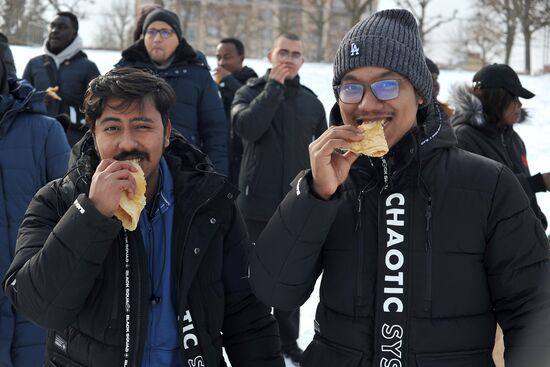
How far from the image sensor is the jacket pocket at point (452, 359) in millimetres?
2000

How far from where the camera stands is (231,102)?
702cm

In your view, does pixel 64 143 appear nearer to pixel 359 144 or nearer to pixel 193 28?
pixel 359 144

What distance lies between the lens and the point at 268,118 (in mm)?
5301

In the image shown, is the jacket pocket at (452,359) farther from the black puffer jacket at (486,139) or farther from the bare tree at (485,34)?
the bare tree at (485,34)

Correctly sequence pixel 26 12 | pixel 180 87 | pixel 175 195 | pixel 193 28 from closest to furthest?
pixel 175 195
pixel 180 87
pixel 26 12
pixel 193 28

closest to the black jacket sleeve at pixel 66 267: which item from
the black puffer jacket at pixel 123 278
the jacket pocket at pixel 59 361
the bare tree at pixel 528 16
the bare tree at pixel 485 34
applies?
the black puffer jacket at pixel 123 278

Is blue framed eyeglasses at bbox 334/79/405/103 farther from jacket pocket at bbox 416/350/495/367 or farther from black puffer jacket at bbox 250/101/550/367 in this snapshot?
jacket pocket at bbox 416/350/495/367

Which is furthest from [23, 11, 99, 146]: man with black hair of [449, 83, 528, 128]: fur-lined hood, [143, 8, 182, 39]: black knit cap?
[449, 83, 528, 128]: fur-lined hood

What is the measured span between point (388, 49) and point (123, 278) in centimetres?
110

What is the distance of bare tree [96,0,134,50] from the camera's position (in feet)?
141

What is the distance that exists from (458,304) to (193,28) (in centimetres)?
5964

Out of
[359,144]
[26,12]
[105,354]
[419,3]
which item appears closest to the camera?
[359,144]

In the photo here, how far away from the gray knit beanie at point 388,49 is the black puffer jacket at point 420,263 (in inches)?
7.6

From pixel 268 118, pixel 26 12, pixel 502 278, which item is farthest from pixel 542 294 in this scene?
pixel 26 12
